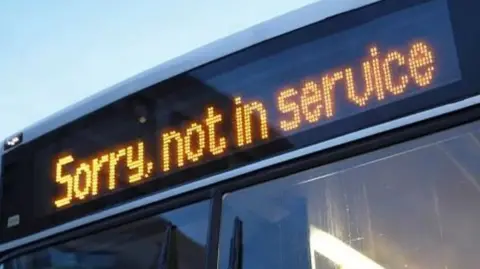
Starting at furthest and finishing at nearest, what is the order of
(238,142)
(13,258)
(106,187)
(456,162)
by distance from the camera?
1. (13,258)
2. (106,187)
3. (238,142)
4. (456,162)

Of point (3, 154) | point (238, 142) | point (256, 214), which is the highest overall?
point (3, 154)

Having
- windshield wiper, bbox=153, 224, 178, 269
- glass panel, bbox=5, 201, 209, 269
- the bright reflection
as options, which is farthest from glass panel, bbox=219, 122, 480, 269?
windshield wiper, bbox=153, 224, 178, 269

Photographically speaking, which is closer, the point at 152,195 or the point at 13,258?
the point at 152,195

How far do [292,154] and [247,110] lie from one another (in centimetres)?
24

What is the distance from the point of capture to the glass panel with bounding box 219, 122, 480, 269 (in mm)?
2928

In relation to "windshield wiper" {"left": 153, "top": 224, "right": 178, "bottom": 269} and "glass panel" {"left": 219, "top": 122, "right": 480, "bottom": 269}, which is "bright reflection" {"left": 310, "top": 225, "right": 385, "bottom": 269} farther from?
"windshield wiper" {"left": 153, "top": 224, "right": 178, "bottom": 269}

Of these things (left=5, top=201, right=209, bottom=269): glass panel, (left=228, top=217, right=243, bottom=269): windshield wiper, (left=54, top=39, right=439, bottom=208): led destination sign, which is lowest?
(left=228, top=217, right=243, bottom=269): windshield wiper

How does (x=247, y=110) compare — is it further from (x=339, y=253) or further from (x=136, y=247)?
(x=136, y=247)

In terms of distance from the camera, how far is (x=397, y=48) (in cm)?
298

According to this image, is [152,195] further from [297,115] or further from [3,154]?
[3,154]

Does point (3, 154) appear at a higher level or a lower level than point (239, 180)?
higher

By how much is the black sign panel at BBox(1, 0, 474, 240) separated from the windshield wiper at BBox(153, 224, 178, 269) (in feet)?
0.54

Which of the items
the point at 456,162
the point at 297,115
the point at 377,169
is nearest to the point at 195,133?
the point at 297,115

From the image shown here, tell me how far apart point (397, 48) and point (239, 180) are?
0.69m
